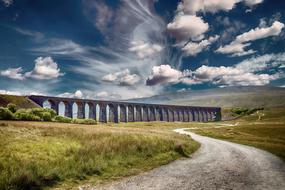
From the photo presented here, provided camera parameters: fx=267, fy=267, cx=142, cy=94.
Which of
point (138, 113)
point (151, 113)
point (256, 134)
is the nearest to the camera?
point (256, 134)

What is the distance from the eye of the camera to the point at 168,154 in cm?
1917

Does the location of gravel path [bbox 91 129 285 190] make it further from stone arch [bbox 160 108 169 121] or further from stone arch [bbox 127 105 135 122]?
stone arch [bbox 160 108 169 121]

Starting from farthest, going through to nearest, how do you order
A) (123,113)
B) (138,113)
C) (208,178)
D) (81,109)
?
1. (138,113)
2. (123,113)
3. (81,109)
4. (208,178)

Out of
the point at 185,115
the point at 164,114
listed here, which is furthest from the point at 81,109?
the point at 185,115

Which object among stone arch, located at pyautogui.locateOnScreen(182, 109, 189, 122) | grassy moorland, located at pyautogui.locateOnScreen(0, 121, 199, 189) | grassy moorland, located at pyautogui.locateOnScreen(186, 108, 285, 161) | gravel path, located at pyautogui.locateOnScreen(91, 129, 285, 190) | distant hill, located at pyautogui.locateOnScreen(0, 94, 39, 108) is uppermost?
distant hill, located at pyautogui.locateOnScreen(0, 94, 39, 108)

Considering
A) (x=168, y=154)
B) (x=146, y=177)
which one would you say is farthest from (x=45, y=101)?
(x=146, y=177)

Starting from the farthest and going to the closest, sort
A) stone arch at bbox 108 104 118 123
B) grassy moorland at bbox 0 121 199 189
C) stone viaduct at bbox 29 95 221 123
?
stone arch at bbox 108 104 118 123 < stone viaduct at bbox 29 95 221 123 < grassy moorland at bbox 0 121 199 189

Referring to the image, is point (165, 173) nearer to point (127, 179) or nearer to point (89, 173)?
point (127, 179)

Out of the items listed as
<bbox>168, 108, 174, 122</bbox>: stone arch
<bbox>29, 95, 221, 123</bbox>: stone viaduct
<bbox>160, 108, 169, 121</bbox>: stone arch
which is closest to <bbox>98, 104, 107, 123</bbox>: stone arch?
<bbox>29, 95, 221, 123</bbox>: stone viaduct

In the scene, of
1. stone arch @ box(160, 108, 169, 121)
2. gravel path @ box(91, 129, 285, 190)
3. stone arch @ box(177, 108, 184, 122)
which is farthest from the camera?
stone arch @ box(177, 108, 184, 122)

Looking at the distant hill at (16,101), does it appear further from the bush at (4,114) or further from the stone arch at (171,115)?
the stone arch at (171,115)

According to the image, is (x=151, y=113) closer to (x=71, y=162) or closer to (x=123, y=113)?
(x=123, y=113)

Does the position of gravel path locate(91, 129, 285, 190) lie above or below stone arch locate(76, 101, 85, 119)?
below

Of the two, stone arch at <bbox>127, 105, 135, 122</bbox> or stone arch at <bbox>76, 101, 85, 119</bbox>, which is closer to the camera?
stone arch at <bbox>76, 101, 85, 119</bbox>
